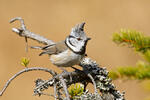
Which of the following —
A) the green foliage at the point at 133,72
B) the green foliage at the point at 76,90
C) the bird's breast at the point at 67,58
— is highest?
the bird's breast at the point at 67,58

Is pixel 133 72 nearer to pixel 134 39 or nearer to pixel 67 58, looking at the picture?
pixel 134 39

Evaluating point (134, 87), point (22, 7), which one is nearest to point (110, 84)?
point (134, 87)

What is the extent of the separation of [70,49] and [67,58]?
0.08 metres

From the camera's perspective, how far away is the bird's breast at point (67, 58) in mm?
2325

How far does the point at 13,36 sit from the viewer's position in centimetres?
712

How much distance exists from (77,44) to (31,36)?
0.34 m

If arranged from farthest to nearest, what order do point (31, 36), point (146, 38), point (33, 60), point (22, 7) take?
point (22, 7) → point (33, 60) → point (31, 36) → point (146, 38)

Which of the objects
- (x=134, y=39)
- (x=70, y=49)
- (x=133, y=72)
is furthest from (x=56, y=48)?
(x=133, y=72)

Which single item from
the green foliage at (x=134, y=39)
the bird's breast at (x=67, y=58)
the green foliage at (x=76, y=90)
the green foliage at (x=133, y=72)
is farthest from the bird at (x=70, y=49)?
the green foliage at (x=133, y=72)

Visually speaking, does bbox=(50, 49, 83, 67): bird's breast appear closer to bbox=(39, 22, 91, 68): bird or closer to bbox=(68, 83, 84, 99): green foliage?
bbox=(39, 22, 91, 68): bird

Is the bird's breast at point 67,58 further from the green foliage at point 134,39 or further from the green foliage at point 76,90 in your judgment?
the green foliage at point 134,39

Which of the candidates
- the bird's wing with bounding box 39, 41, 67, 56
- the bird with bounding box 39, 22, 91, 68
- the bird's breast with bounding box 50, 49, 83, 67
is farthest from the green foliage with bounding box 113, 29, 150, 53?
the bird's wing with bounding box 39, 41, 67, 56

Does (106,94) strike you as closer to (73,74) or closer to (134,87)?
(73,74)

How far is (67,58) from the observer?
2408 mm
